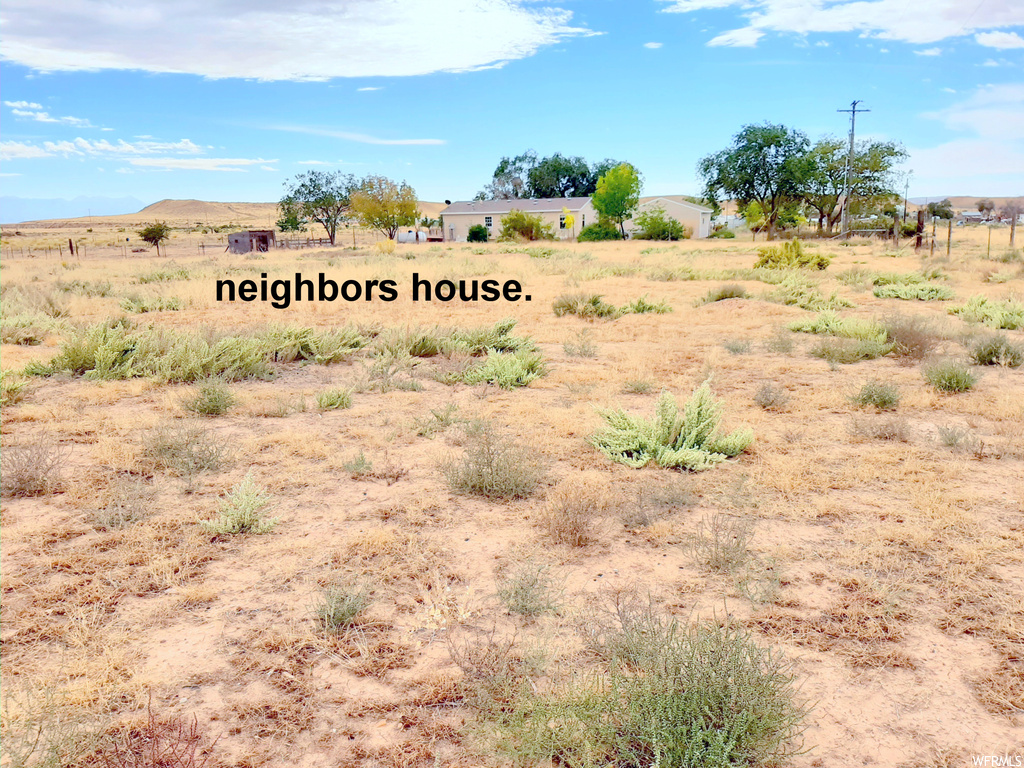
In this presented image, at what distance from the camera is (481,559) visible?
15.5ft

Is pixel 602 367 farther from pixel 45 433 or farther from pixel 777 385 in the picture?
pixel 45 433

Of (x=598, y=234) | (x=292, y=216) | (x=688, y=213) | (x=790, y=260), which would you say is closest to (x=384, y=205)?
(x=292, y=216)

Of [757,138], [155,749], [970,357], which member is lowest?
[155,749]

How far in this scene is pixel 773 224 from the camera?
211ft

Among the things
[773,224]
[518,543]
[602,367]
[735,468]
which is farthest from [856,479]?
[773,224]

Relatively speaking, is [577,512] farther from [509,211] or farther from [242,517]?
[509,211]

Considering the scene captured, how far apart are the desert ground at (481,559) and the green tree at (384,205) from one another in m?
57.5

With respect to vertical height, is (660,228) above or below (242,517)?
above

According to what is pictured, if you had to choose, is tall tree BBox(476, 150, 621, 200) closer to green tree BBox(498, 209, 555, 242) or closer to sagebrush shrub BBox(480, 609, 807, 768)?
green tree BBox(498, 209, 555, 242)

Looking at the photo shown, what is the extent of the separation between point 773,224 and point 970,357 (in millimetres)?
58301

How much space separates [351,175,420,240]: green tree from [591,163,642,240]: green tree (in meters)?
18.5

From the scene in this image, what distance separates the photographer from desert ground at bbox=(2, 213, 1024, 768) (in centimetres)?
313

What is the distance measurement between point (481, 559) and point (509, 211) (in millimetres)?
71811

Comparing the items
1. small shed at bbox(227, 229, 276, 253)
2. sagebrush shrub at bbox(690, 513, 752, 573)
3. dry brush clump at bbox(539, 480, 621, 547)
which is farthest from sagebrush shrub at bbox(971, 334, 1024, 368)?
small shed at bbox(227, 229, 276, 253)
